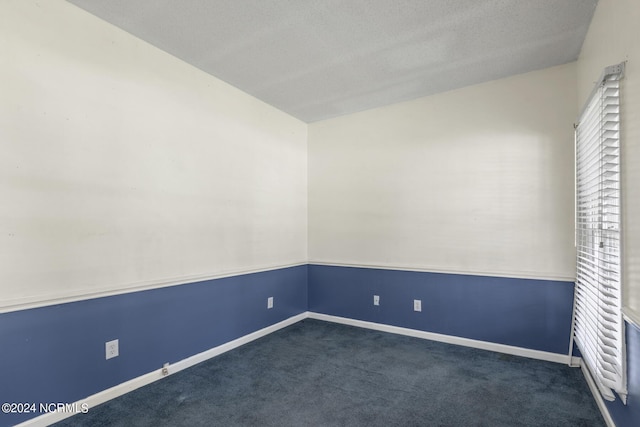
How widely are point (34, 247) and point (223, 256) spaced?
1.50m

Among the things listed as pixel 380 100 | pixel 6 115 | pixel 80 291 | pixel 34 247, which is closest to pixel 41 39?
pixel 6 115

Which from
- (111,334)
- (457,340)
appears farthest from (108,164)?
(457,340)

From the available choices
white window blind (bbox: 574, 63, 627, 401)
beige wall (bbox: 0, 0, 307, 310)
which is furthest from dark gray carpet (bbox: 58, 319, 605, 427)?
beige wall (bbox: 0, 0, 307, 310)

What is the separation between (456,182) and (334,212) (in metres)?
1.56

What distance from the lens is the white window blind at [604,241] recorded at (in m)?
1.72

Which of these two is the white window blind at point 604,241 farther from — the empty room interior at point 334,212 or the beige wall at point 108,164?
the beige wall at point 108,164

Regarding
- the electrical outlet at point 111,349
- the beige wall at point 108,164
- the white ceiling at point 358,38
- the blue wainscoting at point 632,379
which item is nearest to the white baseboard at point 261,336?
the electrical outlet at point 111,349

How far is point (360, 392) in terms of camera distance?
7.98 ft

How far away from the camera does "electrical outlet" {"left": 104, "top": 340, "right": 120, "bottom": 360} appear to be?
2279 millimetres

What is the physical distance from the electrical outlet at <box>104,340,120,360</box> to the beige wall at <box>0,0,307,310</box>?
38 centimetres

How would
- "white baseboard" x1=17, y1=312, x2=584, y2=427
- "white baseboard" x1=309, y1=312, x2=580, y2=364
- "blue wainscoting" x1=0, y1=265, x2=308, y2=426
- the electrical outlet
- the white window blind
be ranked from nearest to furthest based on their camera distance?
the white window blind, "blue wainscoting" x1=0, y1=265, x2=308, y2=426, "white baseboard" x1=17, y1=312, x2=584, y2=427, the electrical outlet, "white baseboard" x1=309, y1=312, x2=580, y2=364

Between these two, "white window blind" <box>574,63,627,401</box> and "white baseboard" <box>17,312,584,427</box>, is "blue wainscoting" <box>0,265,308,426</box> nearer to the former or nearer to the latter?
"white baseboard" <box>17,312,584,427</box>

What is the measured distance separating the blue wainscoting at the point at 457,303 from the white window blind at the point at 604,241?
0.56 meters

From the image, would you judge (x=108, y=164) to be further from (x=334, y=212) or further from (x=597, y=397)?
(x=597, y=397)
